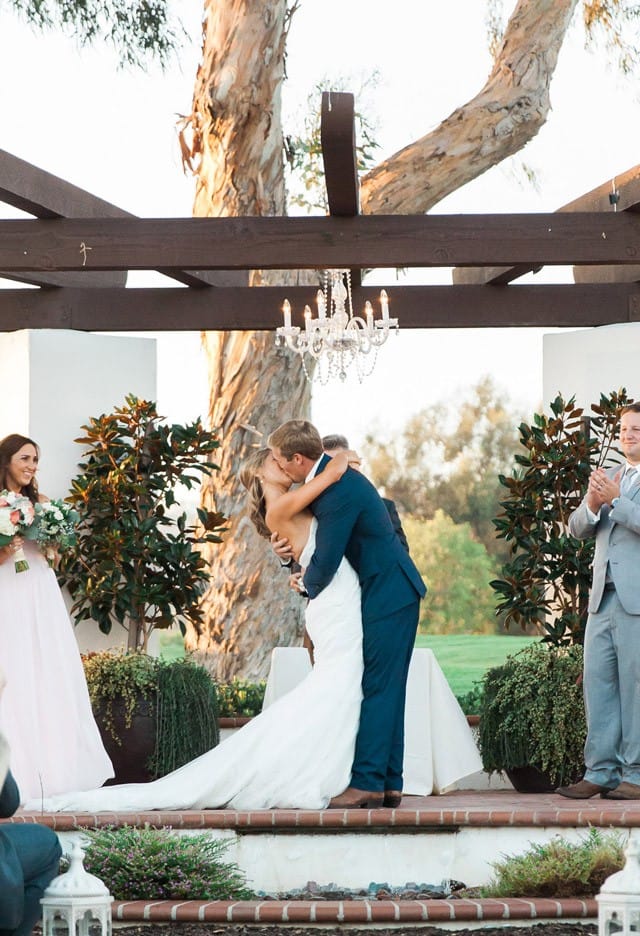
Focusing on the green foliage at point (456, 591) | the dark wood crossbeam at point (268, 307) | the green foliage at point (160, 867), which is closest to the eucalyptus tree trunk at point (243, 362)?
the dark wood crossbeam at point (268, 307)

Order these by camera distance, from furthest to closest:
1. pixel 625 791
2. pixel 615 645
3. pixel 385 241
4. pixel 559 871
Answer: pixel 385 241 < pixel 615 645 < pixel 625 791 < pixel 559 871

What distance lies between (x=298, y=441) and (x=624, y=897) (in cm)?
274

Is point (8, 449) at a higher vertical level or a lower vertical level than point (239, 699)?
higher

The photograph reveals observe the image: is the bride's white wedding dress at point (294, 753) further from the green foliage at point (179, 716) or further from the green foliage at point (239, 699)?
the green foliage at point (239, 699)

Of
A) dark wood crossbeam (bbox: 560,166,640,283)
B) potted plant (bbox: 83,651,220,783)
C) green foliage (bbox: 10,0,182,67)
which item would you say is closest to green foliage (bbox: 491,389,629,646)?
dark wood crossbeam (bbox: 560,166,640,283)

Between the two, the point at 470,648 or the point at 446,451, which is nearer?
the point at 470,648

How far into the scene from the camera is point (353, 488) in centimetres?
588

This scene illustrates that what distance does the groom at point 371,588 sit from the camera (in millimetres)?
5801

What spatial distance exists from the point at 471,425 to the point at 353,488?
21421mm

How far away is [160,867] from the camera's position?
4.79 meters

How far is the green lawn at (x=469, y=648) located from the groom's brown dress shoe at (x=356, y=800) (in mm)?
17873

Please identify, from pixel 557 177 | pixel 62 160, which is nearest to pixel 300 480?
pixel 62 160

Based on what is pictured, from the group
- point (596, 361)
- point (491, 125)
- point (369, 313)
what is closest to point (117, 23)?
point (491, 125)

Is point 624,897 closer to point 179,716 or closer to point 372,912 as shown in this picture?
point 372,912
